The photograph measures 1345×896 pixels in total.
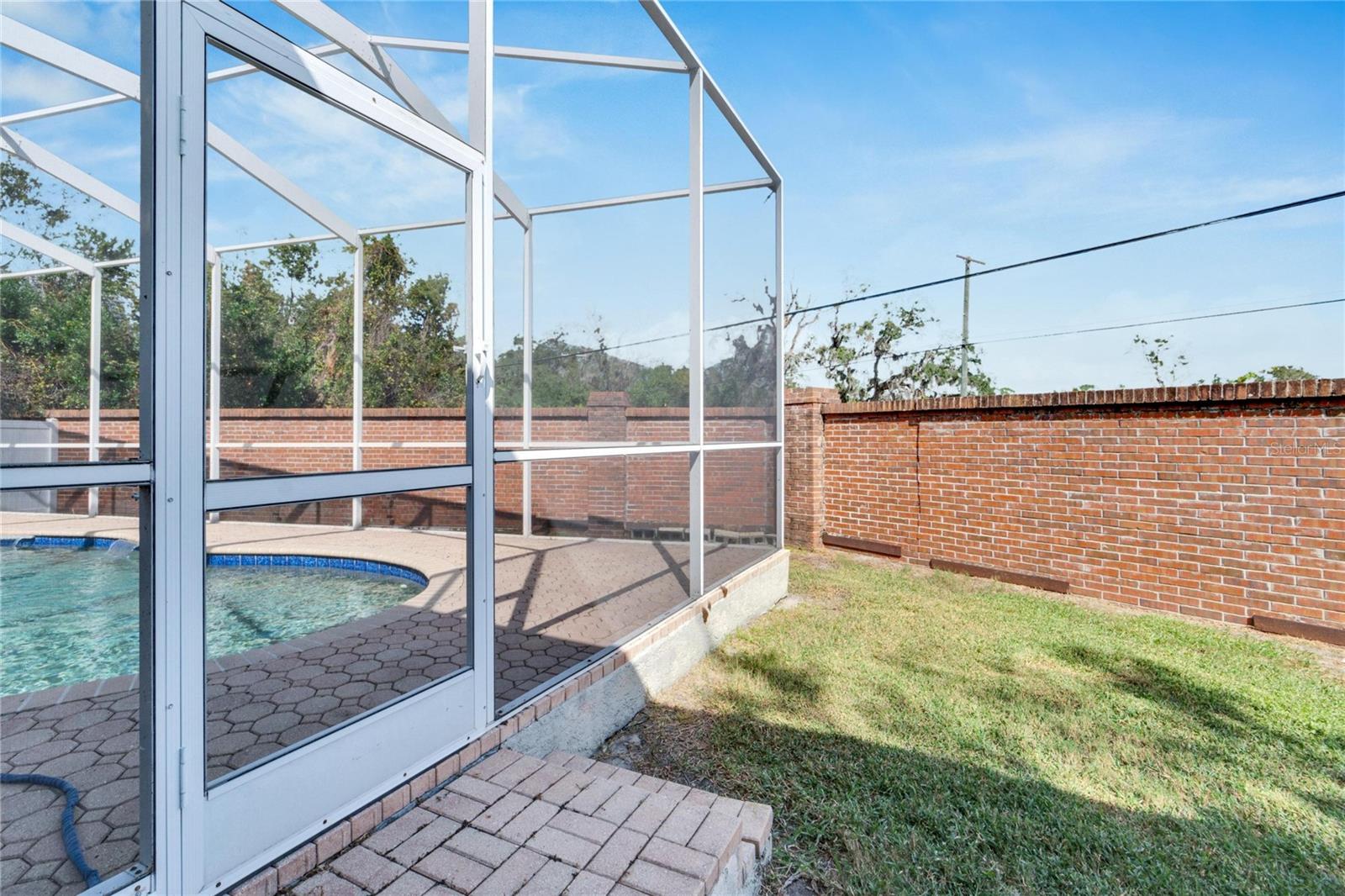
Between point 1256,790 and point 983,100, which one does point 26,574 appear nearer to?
point 1256,790

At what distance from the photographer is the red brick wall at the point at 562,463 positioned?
421cm

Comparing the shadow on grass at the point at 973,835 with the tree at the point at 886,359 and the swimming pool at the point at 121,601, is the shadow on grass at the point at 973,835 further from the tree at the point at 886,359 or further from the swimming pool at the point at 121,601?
the tree at the point at 886,359

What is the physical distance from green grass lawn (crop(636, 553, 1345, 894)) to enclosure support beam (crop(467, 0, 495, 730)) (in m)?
0.93

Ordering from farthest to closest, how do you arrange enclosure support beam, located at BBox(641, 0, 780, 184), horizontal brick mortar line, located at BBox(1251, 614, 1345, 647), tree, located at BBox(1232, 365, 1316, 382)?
1. tree, located at BBox(1232, 365, 1316, 382)
2. horizontal brick mortar line, located at BBox(1251, 614, 1345, 647)
3. enclosure support beam, located at BBox(641, 0, 780, 184)

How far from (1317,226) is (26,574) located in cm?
1914

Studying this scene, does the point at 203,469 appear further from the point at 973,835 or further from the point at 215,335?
the point at 973,835

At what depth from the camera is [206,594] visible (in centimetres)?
136

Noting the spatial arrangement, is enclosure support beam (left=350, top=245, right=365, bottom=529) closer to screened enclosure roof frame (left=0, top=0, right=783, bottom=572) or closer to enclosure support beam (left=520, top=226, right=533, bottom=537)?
screened enclosure roof frame (left=0, top=0, right=783, bottom=572)

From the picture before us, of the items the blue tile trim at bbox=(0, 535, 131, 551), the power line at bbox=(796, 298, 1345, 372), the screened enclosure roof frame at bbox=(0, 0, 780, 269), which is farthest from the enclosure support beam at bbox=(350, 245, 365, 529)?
the power line at bbox=(796, 298, 1345, 372)

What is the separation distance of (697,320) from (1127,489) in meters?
3.68

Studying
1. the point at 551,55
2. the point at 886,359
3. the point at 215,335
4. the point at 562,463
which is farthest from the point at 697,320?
the point at 886,359

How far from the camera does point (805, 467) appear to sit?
22.4ft

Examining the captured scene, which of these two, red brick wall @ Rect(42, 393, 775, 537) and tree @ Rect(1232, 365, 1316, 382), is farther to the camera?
tree @ Rect(1232, 365, 1316, 382)

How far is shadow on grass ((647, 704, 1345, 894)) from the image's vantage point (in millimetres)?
1819
